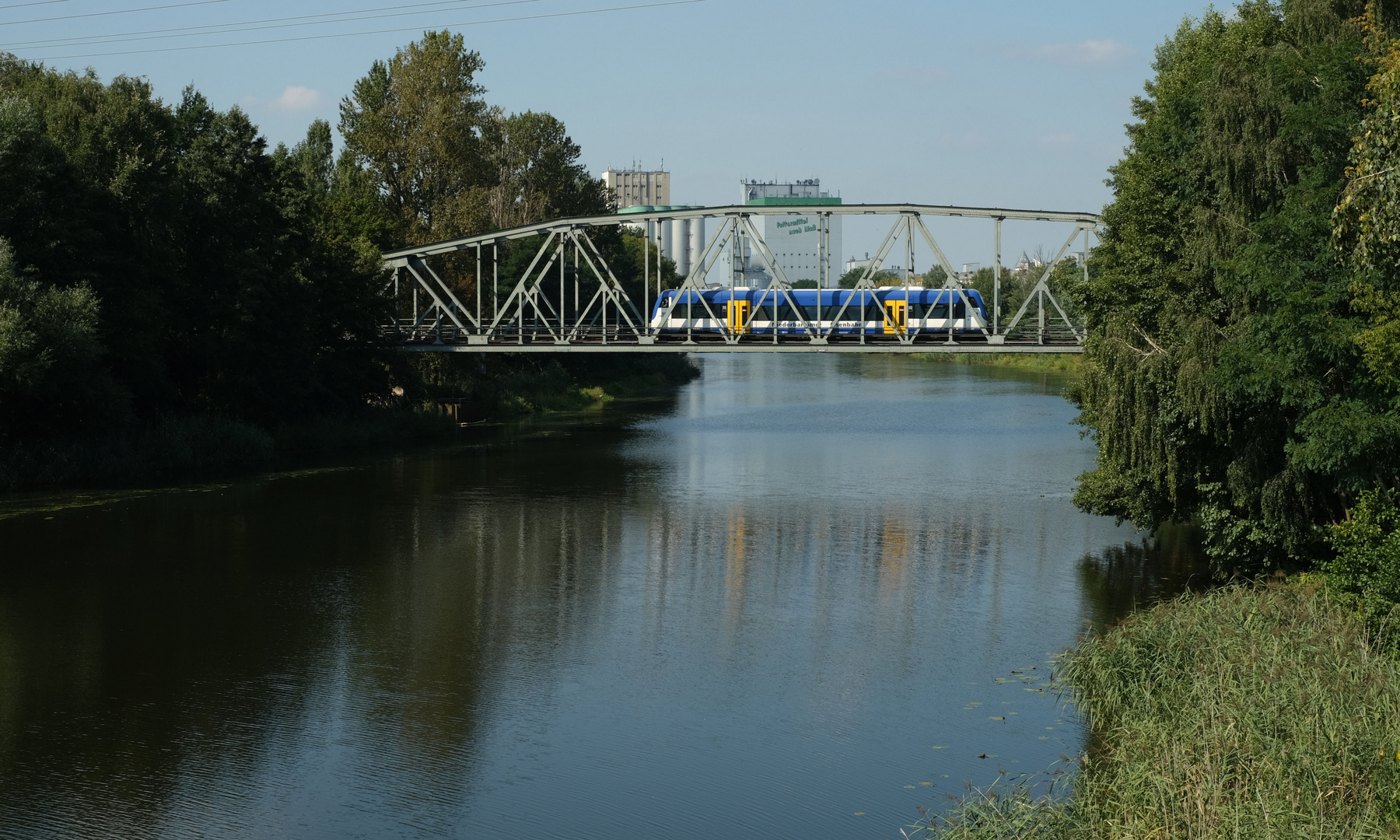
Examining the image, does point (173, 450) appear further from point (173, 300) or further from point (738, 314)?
point (738, 314)

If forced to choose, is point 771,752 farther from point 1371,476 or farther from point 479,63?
point 479,63

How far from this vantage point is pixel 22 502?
117 ft

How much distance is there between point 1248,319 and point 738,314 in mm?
44158

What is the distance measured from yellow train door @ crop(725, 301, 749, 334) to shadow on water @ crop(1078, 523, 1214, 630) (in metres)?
32.6

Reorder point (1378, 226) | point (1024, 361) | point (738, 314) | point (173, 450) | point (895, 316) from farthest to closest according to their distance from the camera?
point (1024, 361), point (738, 314), point (895, 316), point (173, 450), point (1378, 226)

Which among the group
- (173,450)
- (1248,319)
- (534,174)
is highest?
(534,174)

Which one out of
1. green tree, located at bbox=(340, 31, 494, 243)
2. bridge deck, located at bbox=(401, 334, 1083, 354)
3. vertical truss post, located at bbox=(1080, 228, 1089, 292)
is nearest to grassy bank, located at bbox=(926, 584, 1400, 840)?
vertical truss post, located at bbox=(1080, 228, 1089, 292)

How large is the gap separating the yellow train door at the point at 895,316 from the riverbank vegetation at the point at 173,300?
2015cm

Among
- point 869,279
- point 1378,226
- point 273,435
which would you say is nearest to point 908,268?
point 869,279

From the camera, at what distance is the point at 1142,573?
89.1 ft

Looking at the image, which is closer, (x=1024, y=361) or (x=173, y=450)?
(x=173, y=450)

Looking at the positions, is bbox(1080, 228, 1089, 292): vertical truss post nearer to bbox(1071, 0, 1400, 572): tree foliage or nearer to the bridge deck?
bbox(1071, 0, 1400, 572): tree foliage

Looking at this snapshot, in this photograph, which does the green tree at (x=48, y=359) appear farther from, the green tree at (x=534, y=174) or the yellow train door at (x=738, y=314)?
the green tree at (x=534, y=174)

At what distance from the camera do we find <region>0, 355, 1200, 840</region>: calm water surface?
50.6 feet
